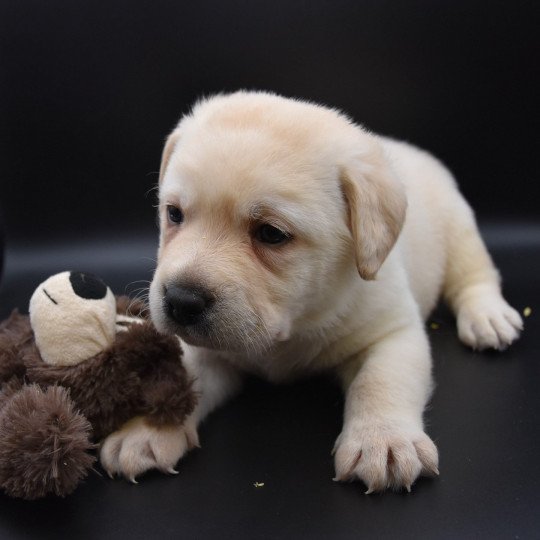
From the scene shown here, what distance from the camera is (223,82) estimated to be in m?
5.33

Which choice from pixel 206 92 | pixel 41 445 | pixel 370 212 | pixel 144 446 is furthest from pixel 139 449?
pixel 206 92

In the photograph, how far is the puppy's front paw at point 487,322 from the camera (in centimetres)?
382

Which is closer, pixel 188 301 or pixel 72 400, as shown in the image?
pixel 188 301

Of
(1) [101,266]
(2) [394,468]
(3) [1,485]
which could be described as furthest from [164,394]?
(1) [101,266]

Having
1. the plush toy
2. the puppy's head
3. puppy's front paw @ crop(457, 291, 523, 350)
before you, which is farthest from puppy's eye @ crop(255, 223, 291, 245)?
puppy's front paw @ crop(457, 291, 523, 350)

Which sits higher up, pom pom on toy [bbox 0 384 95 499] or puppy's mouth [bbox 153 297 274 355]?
puppy's mouth [bbox 153 297 274 355]

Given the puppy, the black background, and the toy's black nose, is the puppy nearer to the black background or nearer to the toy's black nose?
the toy's black nose

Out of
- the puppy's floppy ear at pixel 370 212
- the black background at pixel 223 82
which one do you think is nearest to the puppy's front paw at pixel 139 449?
the puppy's floppy ear at pixel 370 212

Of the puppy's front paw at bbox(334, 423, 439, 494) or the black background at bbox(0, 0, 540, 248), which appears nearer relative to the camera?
the puppy's front paw at bbox(334, 423, 439, 494)

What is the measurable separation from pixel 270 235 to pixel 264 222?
6cm

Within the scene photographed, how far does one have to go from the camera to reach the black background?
5215 millimetres

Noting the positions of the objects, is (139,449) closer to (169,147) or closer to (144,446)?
(144,446)

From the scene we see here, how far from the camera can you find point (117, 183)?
18.0 ft

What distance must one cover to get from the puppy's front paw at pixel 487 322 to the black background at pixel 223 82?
1.64 meters
